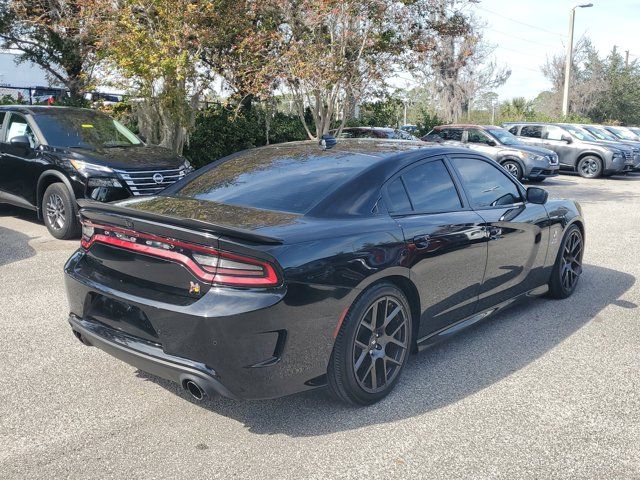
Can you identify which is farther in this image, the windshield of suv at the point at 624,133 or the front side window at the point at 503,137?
the windshield of suv at the point at 624,133

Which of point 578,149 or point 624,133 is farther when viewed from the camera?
point 624,133

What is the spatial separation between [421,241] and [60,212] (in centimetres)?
585

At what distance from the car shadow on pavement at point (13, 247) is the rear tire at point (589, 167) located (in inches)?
668

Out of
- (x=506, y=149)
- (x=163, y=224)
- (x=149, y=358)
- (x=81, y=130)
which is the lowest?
(x=149, y=358)

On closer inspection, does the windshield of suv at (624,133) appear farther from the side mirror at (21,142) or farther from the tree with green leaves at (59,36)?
the side mirror at (21,142)

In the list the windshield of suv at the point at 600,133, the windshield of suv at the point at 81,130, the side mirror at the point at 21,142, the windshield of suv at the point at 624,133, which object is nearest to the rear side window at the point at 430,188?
the windshield of suv at the point at 81,130

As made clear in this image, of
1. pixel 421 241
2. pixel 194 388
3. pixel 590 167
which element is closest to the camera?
pixel 194 388

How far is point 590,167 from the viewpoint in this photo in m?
20.0

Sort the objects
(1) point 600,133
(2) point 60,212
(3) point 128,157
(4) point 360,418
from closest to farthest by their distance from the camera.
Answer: (4) point 360,418 < (2) point 60,212 < (3) point 128,157 < (1) point 600,133

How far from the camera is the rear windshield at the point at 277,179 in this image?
392 centimetres

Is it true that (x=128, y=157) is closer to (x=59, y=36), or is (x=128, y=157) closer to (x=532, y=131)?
(x=59, y=36)

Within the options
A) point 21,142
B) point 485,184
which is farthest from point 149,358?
point 21,142

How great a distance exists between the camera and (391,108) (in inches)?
750

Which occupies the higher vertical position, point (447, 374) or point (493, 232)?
point (493, 232)
